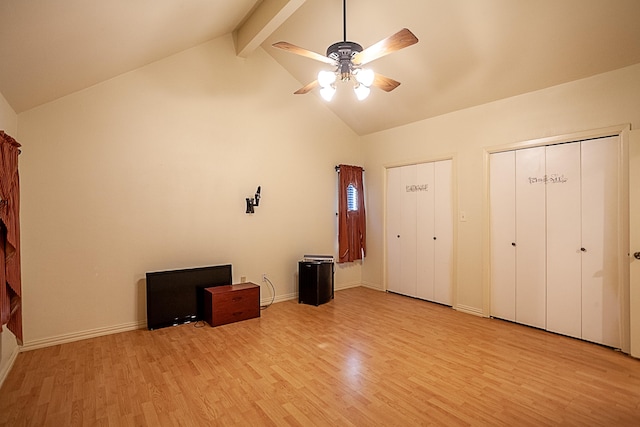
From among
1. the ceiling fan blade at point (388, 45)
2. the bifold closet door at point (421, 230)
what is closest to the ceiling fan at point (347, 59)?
the ceiling fan blade at point (388, 45)

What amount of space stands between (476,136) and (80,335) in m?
5.21

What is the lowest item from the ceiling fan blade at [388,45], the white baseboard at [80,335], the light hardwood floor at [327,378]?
the light hardwood floor at [327,378]

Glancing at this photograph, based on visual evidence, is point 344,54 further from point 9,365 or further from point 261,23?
point 9,365

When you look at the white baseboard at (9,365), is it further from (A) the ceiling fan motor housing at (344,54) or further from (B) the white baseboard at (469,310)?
(B) the white baseboard at (469,310)

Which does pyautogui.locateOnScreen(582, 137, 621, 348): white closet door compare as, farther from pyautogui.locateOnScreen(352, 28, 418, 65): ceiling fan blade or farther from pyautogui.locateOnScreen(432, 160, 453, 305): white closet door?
pyautogui.locateOnScreen(352, 28, 418, 65): ceiling fan blade

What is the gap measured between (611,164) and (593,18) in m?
1.36

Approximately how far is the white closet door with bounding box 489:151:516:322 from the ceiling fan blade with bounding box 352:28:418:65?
2.27 m

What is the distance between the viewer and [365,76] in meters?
2.69

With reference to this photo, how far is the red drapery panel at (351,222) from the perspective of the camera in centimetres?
532

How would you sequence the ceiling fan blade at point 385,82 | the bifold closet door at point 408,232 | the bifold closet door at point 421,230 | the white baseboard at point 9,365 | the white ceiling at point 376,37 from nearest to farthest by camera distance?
the white ceiling at point 376,37, the white baseboard at point 9,365, the ceiling fan blade at point 385,82, the bifold closet door at point 421,230, the bifold closet door at point 408,232

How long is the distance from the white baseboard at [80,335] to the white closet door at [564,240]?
4713mm

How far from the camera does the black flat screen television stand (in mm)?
3574

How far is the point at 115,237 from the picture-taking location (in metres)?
3.50

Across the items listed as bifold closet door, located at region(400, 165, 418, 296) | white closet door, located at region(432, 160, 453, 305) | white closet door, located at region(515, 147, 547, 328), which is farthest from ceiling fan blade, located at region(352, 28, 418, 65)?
bifold closet door, located at region(400, 165, 418, 296)
